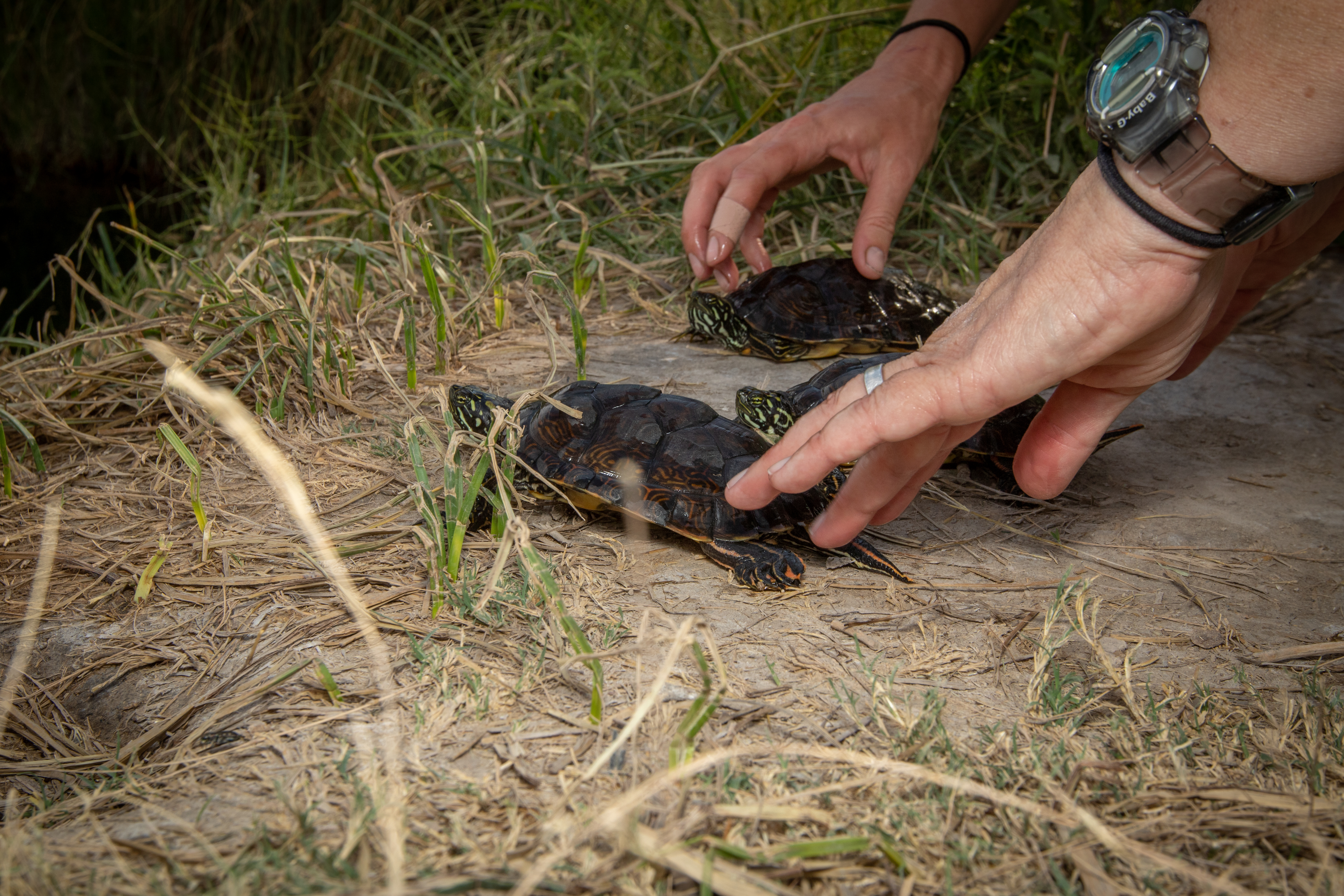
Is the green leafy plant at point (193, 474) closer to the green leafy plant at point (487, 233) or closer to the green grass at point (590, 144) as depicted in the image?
the green grass at point (590, 144)

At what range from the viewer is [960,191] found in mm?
4457

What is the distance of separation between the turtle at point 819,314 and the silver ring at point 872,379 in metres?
1.72

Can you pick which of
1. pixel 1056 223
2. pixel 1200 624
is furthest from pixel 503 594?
pixel 1200 624

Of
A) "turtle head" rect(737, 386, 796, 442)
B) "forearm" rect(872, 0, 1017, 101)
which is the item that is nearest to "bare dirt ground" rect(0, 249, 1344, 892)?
"turtle head" rect(737, 386, 796, 442)

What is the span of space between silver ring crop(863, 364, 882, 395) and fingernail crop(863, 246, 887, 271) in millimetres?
1718

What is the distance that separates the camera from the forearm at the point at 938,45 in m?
3.09

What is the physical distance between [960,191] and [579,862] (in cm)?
420

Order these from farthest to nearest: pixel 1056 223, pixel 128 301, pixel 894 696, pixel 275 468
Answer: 1. pixel 128 301
2. pixel 275 468
3. pixel 894 696
4. pixel 1056 223

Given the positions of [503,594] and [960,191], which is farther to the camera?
[960,191]

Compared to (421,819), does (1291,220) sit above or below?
above

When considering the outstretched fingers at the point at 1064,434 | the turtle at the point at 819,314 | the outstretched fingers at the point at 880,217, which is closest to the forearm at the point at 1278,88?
the outstretched fingers at the point at 1064,434

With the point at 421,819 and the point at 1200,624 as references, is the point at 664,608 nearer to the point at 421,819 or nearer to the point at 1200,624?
the point at 421,819

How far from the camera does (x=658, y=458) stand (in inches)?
89.1

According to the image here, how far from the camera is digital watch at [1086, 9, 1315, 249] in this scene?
137 cm
